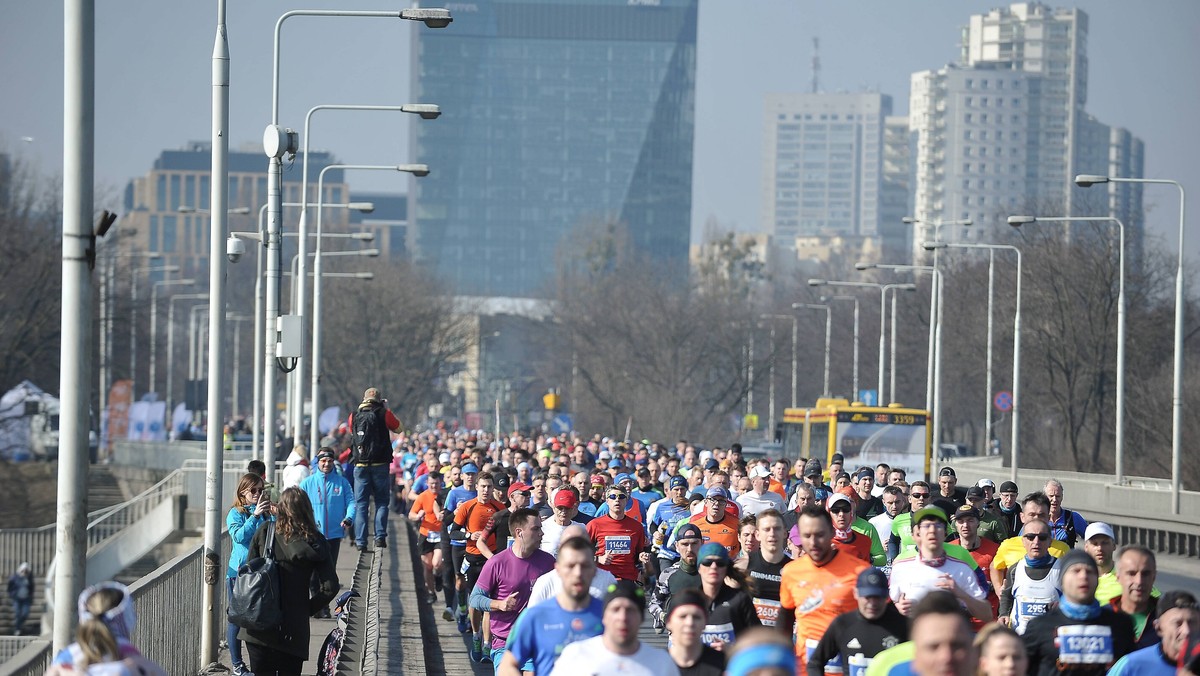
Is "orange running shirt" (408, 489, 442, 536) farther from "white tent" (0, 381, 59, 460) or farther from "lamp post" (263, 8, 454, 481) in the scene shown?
"white tent" (0, 381, 59, 460)

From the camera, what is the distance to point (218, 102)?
16.8m

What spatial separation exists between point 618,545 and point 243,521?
3.25 m

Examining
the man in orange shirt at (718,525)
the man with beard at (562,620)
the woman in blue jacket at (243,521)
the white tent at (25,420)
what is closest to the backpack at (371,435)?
the man in orange shirt at (718,525)

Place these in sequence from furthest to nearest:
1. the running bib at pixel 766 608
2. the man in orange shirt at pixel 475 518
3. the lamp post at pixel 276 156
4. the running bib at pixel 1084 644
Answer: the lamp post at pixel 276 156 → the man in orange shirt at pixel 475 518 → the running bib at pixel 766 608 → the running bib at pixel 1084 644

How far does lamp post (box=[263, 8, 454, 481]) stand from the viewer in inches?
826

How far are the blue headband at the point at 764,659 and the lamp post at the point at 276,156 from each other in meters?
15.7

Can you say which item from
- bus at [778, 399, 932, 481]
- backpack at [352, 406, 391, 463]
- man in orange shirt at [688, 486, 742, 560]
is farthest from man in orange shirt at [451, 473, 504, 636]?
bus at [778, 399, 932, 481]

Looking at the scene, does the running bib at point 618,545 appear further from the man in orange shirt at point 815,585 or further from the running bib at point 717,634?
the running bib at point 717,634

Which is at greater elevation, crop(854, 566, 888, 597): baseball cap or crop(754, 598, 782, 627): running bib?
crop(854, 566, 888, 597): baseball cap

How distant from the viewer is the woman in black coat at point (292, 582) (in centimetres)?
1175

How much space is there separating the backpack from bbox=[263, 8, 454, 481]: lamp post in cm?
208

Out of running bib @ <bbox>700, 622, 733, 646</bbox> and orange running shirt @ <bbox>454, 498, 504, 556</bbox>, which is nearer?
running bib @ <bbox>700, 622, 733, 646</bbox>

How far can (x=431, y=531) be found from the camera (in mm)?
22031

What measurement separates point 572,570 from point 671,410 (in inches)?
2867
